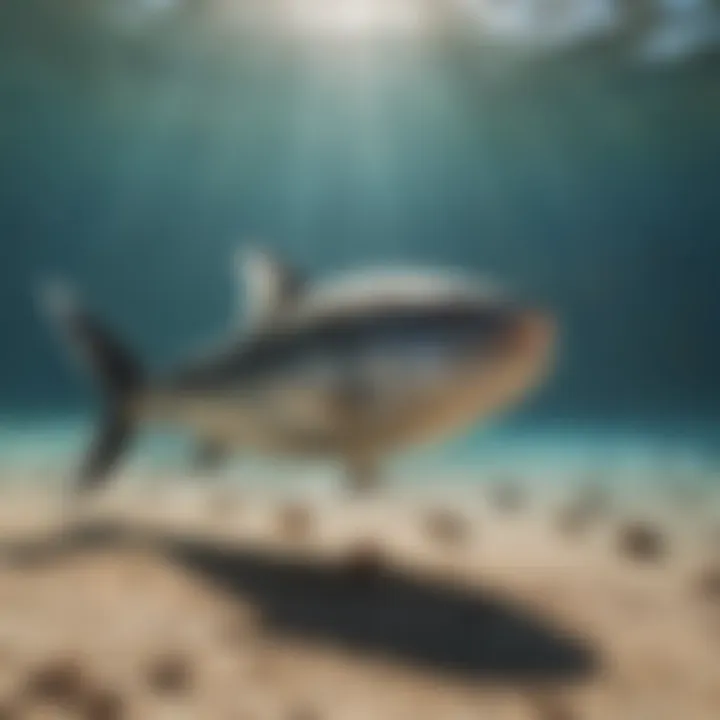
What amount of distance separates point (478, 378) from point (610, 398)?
114 ft

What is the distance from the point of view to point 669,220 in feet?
143

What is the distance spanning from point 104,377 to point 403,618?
2052mm

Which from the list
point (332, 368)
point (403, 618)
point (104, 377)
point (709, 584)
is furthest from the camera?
point (104, 377)

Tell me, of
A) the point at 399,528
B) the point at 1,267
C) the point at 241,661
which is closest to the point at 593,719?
the point at 241,661

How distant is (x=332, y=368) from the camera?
12.5 ft

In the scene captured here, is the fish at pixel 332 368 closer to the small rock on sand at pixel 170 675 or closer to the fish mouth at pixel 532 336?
the fish mouth at pixel 532 336

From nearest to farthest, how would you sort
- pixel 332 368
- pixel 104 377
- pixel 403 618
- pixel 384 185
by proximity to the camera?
pixel 403 618 → pixel 332 368 → pixel 104 377 → pixel 384 185

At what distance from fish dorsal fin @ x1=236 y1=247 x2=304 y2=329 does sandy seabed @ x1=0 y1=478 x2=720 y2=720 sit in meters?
1.25

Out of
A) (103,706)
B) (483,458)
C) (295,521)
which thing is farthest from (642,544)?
(483,458)

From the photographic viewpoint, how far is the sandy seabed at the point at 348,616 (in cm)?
286

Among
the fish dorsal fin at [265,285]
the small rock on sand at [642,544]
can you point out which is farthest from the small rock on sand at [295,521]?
the small rock on sand at [642,544]

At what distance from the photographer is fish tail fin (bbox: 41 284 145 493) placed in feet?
14.8

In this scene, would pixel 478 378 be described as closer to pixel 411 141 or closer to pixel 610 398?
pixel 411 141

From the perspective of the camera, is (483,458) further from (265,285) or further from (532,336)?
(532,336)
